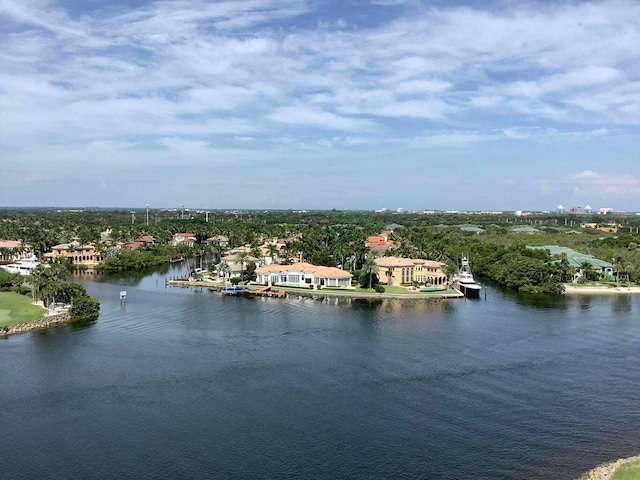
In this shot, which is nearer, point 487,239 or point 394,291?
point 394,291

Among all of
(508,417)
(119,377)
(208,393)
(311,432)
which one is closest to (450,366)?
(508,417)

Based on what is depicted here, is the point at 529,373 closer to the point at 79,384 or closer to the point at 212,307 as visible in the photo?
the point at 79,384

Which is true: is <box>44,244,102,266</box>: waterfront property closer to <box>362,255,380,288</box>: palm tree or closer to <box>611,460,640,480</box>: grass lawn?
<box>362,255,380,288</box>: palm tree

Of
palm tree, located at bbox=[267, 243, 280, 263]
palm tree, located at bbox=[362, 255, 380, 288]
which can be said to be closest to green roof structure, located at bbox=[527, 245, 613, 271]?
palm tree, located at bbox=[362, 255, 380, 288]

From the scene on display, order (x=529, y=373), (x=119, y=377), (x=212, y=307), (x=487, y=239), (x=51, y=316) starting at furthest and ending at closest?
1. (x=487, y=239)
2. (x=212, y=307)
3. (x=51, y=316)
4. (x=529, y=373)
5. (x=119, y=377)

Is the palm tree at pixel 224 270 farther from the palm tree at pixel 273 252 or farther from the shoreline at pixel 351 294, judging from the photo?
the palm tree at pixel 273 252

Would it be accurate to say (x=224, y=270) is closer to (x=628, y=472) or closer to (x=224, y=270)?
(x=224, y=270)
